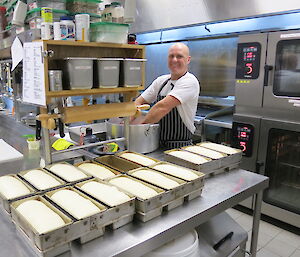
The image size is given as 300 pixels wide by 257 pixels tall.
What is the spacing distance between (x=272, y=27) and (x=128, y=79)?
2.21 m

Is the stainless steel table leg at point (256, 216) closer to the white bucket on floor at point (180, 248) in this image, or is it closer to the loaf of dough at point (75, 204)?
the white bucket on floor at point (180, 248)

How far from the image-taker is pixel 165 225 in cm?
118

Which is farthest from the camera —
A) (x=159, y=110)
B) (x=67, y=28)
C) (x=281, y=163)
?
(x=281, y=163)

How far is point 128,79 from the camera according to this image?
1708 millimetres

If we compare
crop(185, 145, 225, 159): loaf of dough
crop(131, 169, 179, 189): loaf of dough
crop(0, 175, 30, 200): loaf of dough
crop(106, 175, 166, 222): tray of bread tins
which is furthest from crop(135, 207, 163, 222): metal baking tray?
crop(185, 145, 225, 159): loaf of dough

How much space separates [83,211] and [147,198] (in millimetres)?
250

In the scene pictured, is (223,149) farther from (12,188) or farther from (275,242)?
(275,242)

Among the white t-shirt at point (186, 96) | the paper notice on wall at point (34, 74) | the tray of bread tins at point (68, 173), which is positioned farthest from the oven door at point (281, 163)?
the paper notice on wall at point (34, 74)

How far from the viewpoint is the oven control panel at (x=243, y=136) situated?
2.82 meters

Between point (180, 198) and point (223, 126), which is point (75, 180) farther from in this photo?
point (223, 126)

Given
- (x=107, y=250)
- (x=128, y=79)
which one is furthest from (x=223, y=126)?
(x=107, y=250)

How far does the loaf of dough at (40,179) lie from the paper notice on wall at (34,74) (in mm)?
348

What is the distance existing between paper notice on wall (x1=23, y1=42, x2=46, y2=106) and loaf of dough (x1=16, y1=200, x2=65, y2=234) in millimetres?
580

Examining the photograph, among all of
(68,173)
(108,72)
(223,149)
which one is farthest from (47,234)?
(223,149)
